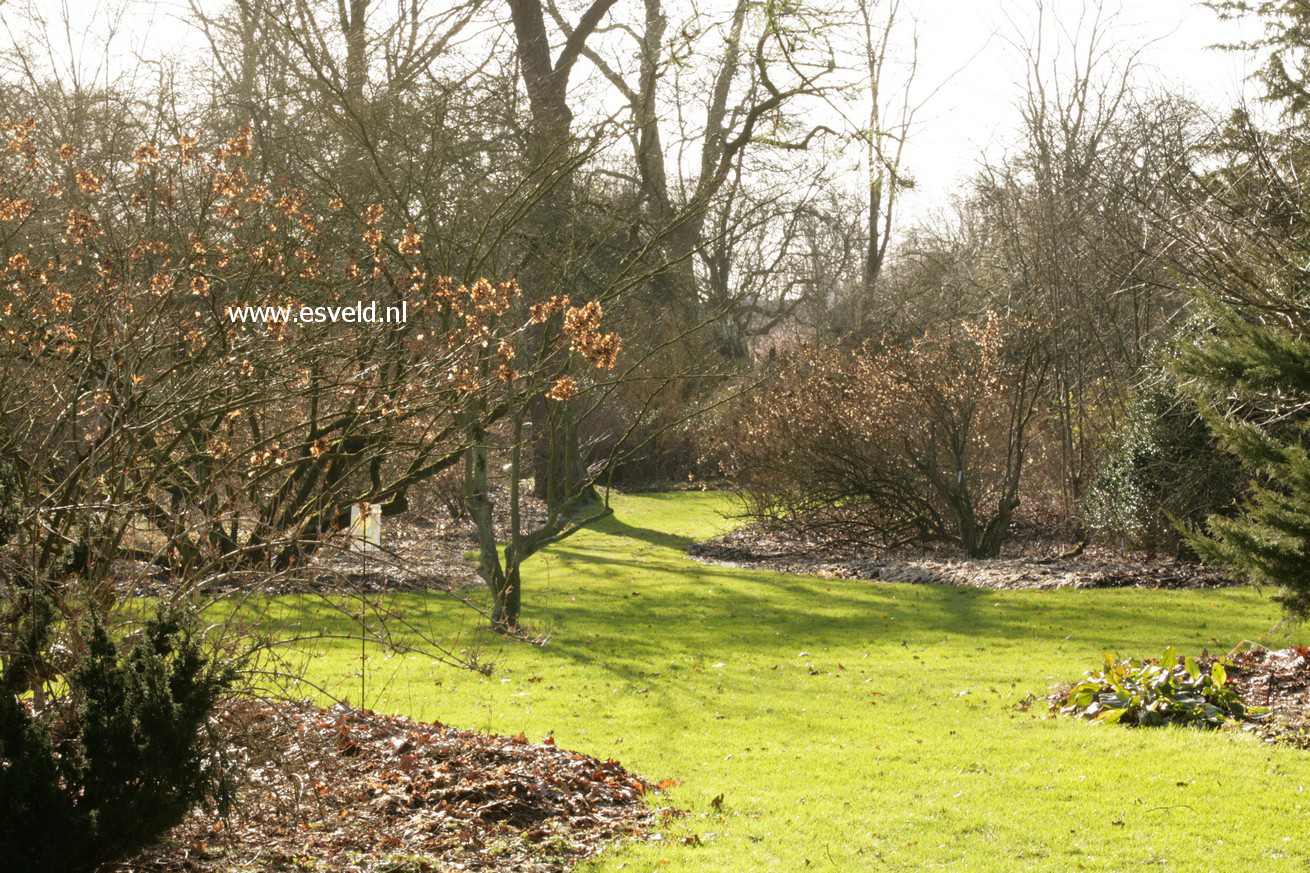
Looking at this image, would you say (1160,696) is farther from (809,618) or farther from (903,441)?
(903,441)

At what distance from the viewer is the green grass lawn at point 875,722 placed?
18.2 feet

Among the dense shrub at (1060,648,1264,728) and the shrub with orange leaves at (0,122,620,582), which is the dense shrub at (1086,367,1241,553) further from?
the shrub with orange leaves at (0,122,620,582)

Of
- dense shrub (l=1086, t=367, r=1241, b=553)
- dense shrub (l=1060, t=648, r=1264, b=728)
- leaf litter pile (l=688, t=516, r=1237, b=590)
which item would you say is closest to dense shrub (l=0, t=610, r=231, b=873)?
dense shrub (l=1060, t=648, r=1264, b=728)

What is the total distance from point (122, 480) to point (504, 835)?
90.5 inches

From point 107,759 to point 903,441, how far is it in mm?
14190

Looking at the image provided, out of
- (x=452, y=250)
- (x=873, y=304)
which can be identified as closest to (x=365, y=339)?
(x=452, y=250)

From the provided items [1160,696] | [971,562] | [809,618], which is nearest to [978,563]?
[971,562]

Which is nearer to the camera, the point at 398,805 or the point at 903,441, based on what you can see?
the point at 398,805

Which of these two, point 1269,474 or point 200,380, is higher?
point 200,380

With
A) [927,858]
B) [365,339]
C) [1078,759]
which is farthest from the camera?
[365,339]

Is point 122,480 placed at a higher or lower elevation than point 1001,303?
lower

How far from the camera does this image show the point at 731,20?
1973 cm

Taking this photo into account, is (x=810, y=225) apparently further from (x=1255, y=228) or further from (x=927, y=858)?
(x=927, y=858)

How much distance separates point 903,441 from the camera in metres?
17.0
